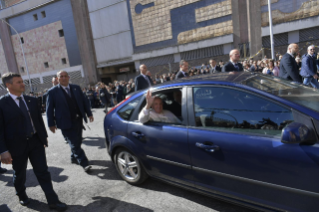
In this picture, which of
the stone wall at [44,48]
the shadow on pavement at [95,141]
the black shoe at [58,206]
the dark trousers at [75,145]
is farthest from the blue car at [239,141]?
the stone wall at [44,48]

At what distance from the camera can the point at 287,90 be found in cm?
235

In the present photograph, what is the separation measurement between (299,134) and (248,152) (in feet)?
1.54

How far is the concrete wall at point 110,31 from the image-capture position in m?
25.7

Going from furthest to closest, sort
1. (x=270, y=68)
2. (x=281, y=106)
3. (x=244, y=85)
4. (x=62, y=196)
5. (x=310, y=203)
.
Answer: (x=270, y=68)
(x=62, y=196)
(x=244, y=85)
(x=281, y=106)
(x=310, y=203)

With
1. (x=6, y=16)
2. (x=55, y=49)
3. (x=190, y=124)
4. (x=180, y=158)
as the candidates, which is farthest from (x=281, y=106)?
(x=6, y=16)

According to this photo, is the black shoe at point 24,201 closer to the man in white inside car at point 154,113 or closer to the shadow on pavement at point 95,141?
the man in white inside car at point 154,113

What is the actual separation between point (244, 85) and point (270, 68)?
8.32m

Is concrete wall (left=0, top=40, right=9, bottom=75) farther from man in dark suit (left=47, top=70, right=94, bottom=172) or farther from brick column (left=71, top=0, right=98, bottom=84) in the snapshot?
man in dark suit (left=47, top=70, right=94, bottom=172)

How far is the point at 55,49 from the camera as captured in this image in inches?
1203

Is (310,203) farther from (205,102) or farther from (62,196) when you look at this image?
(62,196)

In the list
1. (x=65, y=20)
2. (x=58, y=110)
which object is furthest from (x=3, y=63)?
(x=58, y=110)

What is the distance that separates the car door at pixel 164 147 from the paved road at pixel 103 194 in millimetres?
317

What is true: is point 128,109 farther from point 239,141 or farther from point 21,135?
point 239,141

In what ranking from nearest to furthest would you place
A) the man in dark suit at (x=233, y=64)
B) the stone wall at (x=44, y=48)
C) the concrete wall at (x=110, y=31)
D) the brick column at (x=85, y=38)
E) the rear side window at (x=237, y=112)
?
the rear side window at (x=237, y=112), the man in dark suit at (x=233, y=64), the concrete wall at (x=110, y=31), the brick column at (x=85, y=38), the stone wall at (x=44, y=48)
